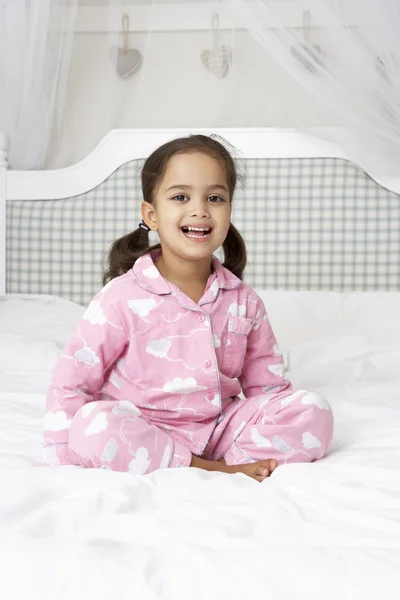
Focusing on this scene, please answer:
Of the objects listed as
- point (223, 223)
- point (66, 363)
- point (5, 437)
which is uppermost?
point (223, 223)

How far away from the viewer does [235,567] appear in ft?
2.36

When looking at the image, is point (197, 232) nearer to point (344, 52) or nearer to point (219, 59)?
point (344, 52)

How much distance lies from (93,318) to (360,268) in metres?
1.39

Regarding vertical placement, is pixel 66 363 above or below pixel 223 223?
below

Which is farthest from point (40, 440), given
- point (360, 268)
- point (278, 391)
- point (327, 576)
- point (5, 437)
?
point (360, 268)

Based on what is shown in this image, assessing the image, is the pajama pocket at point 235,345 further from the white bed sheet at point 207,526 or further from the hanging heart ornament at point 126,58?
the hanging heart ornament at point 126,58

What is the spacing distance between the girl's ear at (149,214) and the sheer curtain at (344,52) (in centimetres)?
97

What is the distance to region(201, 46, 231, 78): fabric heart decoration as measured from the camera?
8.39ft

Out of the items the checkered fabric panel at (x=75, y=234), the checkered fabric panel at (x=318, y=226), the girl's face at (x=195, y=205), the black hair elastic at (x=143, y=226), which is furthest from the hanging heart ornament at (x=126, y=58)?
the girl's face at (x=195, y=205)

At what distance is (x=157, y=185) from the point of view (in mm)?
1402

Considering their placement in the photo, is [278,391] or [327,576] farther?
[278,391]

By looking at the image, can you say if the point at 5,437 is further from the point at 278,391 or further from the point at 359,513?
the point at 359,513

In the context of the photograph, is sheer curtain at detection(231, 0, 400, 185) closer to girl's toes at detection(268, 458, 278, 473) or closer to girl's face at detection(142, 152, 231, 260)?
girl's face at detection(142, 152, 231, 260)

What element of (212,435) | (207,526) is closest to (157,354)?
(212,435)
